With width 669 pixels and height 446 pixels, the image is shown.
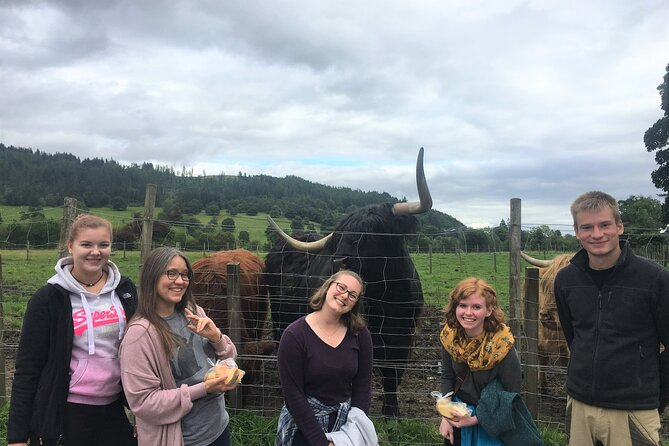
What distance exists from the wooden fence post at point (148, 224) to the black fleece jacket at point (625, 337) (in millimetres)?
3840

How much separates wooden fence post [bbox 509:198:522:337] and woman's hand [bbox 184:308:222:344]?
2874mm

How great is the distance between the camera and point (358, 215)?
5496 millimetres

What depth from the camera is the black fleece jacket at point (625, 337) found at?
2.40m

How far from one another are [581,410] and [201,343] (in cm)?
222

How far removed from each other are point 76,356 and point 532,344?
389cm

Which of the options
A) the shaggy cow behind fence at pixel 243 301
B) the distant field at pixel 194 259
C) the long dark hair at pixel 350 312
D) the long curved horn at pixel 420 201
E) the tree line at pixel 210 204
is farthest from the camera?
the distant field at pixel 194 259

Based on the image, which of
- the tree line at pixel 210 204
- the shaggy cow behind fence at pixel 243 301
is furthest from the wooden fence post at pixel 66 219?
the shaggy cow behind fence at pixel 243 301

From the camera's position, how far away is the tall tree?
76.7ft

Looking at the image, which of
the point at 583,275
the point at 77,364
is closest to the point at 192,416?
the point at 77,364

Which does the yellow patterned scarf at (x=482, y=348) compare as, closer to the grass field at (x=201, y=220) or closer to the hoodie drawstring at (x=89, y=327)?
the hoodie drawstring at (x=89, y=327)

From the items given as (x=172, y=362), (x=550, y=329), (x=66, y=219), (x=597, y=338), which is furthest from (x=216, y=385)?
(x=550, y=329)

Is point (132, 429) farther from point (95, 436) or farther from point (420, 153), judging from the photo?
point (420, 153)

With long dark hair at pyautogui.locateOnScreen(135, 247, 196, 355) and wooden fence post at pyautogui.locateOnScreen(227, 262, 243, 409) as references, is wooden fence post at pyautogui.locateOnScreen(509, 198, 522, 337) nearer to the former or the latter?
wooden fence post at pyautogui.locateOnScreen(227, 262, 243, 409)

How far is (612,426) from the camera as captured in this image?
2467 mm
